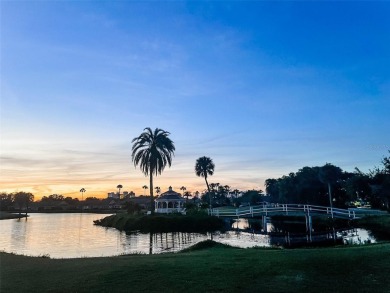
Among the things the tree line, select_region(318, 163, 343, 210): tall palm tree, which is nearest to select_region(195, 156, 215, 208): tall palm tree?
the tree line

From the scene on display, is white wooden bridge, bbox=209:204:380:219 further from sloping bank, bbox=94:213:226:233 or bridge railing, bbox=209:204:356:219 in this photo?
sloping bank, bbox=94:213:226:233

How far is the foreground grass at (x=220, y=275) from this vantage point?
31.1ft

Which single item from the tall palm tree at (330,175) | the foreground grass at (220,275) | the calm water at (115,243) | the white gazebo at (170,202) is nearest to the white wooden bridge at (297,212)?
the calm water at (115,243)

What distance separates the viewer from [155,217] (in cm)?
4884

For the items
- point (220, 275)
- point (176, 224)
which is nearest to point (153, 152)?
point (176, 224)

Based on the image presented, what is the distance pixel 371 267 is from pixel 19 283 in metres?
11.4

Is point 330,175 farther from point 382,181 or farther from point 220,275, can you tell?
point 220,275

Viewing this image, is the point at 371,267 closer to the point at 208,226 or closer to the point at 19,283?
the point at 19,283

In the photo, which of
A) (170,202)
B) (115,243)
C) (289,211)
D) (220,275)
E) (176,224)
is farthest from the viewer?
(170,202)

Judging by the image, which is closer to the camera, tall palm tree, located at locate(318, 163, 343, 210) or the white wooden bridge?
the white wooden bridge

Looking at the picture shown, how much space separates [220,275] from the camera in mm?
10812

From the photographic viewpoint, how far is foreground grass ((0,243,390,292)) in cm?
947

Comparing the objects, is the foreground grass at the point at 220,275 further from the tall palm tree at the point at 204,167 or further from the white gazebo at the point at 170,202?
the tall palm tree at the point at 204,167

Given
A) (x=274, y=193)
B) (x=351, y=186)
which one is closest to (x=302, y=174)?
(x=351, y=186)
